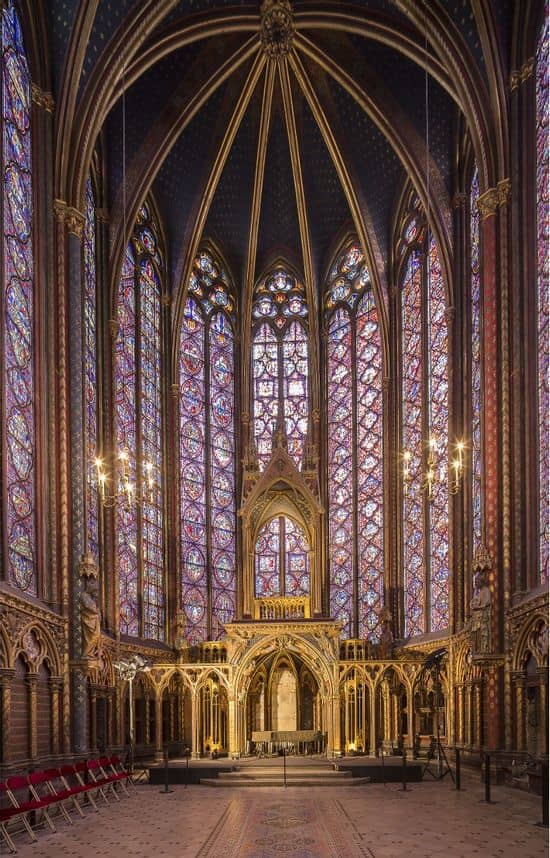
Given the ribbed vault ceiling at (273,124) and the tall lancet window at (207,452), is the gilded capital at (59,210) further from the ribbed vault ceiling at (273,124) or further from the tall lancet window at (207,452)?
the tall lancet window at (207,452)

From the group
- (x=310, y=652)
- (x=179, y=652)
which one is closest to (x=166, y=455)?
(x=179, y=652)

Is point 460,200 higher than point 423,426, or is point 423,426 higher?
point 460,200

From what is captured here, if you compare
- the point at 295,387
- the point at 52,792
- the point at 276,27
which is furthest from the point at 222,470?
the point at 52,792

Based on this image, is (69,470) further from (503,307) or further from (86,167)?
(503,307)

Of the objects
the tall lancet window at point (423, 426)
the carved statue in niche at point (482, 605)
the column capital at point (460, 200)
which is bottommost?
the carved statue in niche at point (482, 605)

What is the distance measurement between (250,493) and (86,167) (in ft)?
39.4

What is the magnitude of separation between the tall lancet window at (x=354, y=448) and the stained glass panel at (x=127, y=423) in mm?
8231

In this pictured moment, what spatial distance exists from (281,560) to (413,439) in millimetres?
6979

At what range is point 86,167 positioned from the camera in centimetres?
2488

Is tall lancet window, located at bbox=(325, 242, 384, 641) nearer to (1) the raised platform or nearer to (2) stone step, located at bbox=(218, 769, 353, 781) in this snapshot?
(1) the raised platform

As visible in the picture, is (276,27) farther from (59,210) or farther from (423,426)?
(423,426)

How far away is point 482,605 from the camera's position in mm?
22781

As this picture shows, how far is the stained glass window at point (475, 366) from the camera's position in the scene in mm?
25817

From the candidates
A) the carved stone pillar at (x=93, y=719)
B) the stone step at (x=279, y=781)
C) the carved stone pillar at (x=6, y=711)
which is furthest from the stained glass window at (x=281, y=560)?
the carved stone pillar at (x=6, y=711)
